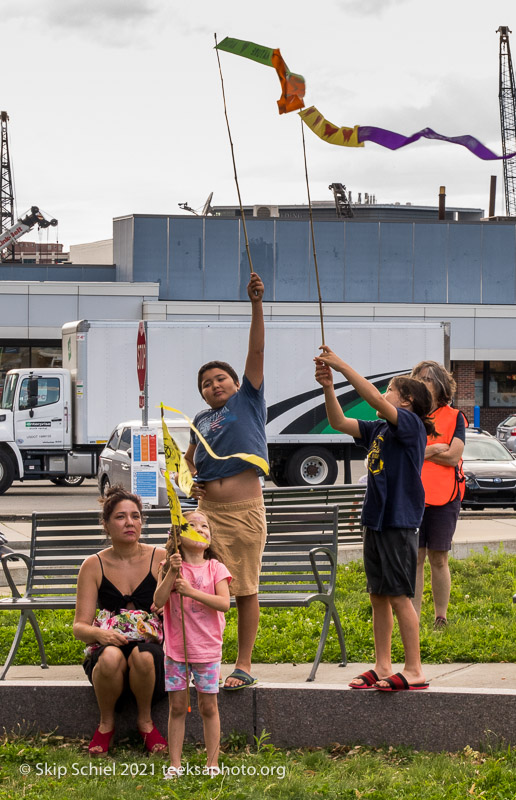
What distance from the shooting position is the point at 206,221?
142 ft

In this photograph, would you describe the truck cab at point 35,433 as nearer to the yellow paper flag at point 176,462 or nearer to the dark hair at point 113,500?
the dark hair at point 113,500

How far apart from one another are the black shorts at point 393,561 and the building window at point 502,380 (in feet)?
125

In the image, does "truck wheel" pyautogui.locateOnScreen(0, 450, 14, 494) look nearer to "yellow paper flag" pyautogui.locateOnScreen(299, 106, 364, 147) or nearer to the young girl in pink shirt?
"yellow paper flag" pyautogui.locateOnScreen(299, 106, 364, 147)

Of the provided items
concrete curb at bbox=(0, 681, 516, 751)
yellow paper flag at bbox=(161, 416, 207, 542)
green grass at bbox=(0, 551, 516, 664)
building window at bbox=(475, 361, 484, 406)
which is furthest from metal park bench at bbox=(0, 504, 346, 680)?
building window at bbox=(475, 361, 484, 406)

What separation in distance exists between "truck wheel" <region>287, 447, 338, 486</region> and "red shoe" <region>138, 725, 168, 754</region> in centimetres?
1724

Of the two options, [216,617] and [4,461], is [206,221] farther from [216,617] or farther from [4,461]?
[216,617]

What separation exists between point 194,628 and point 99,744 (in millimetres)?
800

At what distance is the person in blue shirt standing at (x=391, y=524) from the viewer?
5.57 m

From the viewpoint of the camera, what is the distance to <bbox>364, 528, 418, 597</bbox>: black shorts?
5586 mm

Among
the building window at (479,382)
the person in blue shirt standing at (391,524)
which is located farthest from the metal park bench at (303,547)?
the building window at (479,382)

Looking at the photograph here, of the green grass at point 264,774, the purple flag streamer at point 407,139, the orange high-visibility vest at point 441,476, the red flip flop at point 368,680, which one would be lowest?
the green grass at point 264,774

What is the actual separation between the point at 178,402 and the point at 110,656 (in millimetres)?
17934

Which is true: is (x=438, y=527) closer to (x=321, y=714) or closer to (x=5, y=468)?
A: (x=321, y=714)

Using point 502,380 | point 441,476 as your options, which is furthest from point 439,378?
point 502,380
